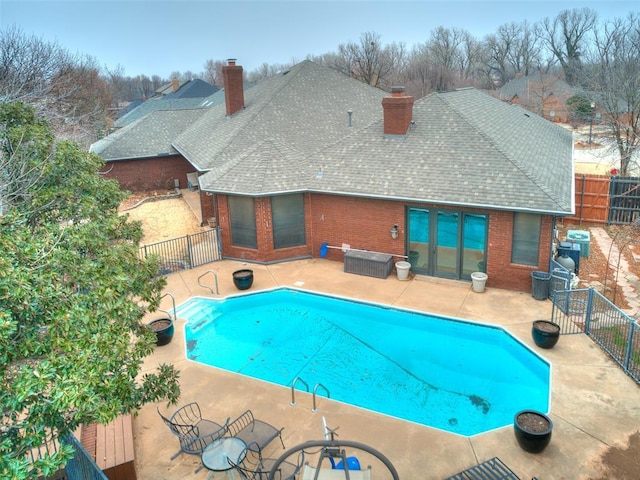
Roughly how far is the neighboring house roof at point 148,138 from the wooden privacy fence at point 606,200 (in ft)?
72.0

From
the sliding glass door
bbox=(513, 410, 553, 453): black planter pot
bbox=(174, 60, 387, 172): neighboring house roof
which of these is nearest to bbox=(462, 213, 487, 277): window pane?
the sliding glass door

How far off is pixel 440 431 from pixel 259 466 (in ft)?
11.9

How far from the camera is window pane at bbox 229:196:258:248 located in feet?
59.7

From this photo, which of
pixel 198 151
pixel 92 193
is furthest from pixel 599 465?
pixel 198 151

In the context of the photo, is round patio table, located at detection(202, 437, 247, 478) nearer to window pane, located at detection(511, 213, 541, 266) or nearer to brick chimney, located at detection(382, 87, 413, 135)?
window pane, located at detection(511, 213, 541, 266)

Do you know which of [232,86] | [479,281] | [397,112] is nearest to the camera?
[479,281]

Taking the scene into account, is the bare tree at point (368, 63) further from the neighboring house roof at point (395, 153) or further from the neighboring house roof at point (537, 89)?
the neighboring house roof at point (395, 153)

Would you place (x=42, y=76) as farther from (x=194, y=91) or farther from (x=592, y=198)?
(x=194, y=91)

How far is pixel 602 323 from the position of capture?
12602 millimetres

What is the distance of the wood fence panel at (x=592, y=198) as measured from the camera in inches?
824

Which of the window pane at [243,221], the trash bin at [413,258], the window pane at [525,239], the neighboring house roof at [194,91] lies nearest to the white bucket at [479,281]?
the window pane at [525,239]

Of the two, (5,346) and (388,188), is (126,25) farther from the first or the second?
(5,346)

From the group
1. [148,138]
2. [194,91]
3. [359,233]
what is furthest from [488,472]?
[194,91]

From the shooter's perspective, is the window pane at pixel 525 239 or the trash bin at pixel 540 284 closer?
the trash bin at pixel 540 284
